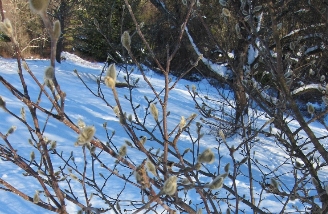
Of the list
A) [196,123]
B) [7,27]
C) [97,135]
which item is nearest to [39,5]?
[7,27]

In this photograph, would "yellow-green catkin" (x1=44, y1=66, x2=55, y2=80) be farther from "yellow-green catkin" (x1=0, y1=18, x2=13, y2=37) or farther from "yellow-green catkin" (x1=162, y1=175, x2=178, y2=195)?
"yellow-green catkin" (x1=162, y1=175, x2=178, y2=195)

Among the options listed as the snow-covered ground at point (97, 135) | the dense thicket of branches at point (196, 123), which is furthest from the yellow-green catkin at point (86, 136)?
the snow-covered ground at point (97, 135)

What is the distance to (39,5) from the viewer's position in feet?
1.52

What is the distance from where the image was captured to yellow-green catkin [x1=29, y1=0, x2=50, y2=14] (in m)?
0.46

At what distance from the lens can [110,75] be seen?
0.56 meters

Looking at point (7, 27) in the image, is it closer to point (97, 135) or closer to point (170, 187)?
point (170, 187)

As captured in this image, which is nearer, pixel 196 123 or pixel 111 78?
pixel 111 78

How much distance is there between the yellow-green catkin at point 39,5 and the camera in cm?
46

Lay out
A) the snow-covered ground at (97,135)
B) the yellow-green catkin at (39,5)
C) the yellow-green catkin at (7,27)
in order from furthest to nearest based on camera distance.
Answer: the snow-covered ground at (97,135), the yellow-green catkin at (7,27), the yellow-green catkin at (39,5)

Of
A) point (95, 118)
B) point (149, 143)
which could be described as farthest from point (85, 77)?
point (149, 143)

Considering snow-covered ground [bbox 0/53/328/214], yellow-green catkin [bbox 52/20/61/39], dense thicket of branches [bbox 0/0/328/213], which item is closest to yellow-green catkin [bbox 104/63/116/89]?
dense thicket of branches [bbox 0/0/328/213]

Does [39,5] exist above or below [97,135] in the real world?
above

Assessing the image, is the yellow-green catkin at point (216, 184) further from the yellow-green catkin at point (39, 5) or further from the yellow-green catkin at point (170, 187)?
the yellow-green catkin at point (39, 5)

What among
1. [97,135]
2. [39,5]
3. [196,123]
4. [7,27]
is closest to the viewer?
[39,5]
